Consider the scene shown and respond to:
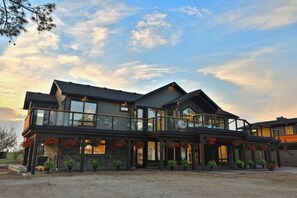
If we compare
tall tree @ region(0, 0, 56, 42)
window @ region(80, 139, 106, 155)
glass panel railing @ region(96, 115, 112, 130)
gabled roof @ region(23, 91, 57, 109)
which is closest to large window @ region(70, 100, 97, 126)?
glass panel railing @ region(96, 115, 112, 130)

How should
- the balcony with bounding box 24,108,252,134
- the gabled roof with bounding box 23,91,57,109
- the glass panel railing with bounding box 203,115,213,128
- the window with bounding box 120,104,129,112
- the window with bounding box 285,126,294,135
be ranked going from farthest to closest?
the window with bounding box 285,126,294,135, the window with bounding box 120,104,129,112, the gabled roof with bounding box 23,91,57,109, the glass panel railing with bounding box 203,115,213,128, the balcony with bounding box 24,108,252,134

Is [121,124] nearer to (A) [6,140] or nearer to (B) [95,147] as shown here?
(B) [95,147]

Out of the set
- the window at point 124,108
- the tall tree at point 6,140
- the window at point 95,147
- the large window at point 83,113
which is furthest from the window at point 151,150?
the tall tree at point 6,140

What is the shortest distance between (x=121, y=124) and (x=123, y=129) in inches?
15.7

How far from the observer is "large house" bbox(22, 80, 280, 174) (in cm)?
1559

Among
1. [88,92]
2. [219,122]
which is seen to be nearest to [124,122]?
[88,92]

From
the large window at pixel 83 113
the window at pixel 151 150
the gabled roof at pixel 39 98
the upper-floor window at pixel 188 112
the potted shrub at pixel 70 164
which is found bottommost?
the potted shrub at pixel 70 164

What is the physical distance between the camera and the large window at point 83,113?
16094mm

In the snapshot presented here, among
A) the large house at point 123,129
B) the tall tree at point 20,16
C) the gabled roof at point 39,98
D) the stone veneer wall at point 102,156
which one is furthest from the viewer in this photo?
the gabled roof at point 39,98

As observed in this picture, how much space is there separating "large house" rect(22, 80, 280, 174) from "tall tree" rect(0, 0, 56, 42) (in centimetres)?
884

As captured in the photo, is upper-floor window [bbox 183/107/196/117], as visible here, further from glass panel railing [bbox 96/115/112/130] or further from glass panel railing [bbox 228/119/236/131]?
glass panel railing [bbox 96/115/112/130]

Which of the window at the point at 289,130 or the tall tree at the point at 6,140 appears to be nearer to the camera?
the window at the point at 289,130

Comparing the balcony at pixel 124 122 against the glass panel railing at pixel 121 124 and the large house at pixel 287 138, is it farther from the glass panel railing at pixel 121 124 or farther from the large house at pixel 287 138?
the large house at pixel 287 138

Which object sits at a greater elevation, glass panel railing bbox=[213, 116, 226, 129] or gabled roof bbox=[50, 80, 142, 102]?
gabled roof bbox=[50, 80, 142, 102]
